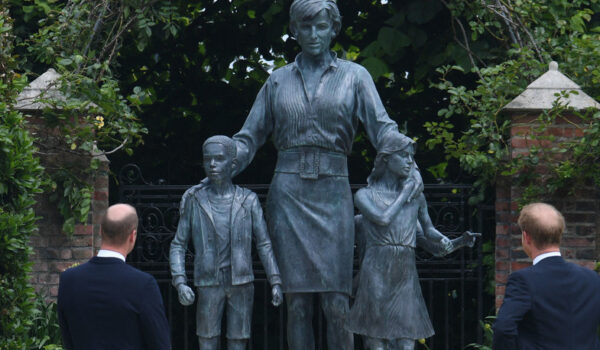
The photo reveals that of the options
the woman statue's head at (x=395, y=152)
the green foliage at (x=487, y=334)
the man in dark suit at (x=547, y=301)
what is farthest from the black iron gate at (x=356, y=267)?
the man in dark suit at (x=547, y=301)

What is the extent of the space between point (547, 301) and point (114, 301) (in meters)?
1.74

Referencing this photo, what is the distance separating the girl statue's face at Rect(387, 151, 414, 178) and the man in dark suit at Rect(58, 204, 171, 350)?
1.81m

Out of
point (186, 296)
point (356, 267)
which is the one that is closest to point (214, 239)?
point (186, 296)

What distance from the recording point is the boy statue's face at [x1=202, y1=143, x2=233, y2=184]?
19.2 ft

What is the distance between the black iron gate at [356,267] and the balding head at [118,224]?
10.4 feet

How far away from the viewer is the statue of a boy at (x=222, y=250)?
5.86m

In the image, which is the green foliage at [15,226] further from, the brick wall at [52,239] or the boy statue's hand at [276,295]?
the boy statue's hand at [276,295]

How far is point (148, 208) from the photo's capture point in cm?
808

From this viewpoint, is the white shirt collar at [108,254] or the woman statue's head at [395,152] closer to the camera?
the white shirt collar at [108,254]

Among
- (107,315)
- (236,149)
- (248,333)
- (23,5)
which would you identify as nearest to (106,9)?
(23,5)

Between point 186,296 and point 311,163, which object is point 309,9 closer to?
point 311,163

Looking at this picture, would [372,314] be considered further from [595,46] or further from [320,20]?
[595,46]

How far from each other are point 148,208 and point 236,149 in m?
2.27

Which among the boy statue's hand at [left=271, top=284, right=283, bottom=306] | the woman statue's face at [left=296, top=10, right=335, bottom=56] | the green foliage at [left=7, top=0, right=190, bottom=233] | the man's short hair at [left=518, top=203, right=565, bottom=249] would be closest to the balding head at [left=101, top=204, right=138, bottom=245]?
the boy statue's hand at [left=271, top=284, right=283, bottom=306]
